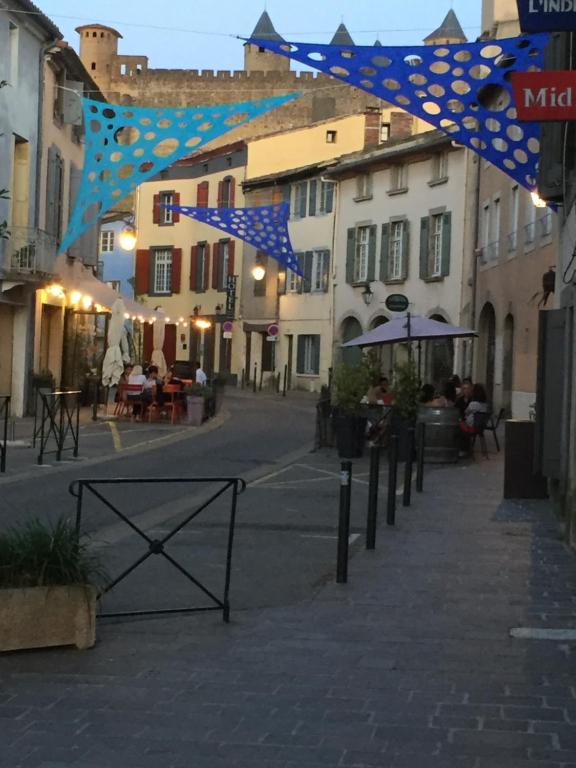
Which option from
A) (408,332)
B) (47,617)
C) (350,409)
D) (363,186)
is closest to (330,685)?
(47,617)

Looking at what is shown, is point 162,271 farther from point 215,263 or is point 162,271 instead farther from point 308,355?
point 308,355

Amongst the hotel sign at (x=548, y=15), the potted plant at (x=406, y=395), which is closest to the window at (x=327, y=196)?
the potted plant at (x=406, y=395)

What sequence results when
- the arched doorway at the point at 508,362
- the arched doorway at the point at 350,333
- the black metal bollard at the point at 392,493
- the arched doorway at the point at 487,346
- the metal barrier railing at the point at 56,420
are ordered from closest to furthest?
the black metal bollard at the point at 392,493 < the metal barrier railing at the point at 56,420 < the arched doorway at the point at 508,362 < the arched doorway at the point at 487,346 < the arched doorway at the point at 350,333

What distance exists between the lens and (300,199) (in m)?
50.0

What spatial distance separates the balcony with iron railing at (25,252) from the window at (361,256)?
59.6 feet

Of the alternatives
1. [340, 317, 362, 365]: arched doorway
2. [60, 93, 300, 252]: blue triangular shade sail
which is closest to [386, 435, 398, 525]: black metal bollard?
[60, 93, 300, 252]: blue triangular shade sail

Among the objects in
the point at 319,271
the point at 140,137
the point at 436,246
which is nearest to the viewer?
the point at 140,137

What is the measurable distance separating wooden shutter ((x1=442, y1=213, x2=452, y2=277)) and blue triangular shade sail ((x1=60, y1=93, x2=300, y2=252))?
1531 centimetres

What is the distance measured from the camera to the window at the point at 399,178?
41250 mm

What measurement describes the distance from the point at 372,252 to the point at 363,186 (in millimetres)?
2304

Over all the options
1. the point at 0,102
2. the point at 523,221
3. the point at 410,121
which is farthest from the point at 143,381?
the point at 410,121

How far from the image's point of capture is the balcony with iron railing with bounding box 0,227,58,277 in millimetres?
26984

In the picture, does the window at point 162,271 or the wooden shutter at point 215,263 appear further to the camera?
the window at point 162,271

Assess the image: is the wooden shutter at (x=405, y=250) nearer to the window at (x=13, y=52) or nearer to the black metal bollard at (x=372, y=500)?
the window at (x=13, y=52)
